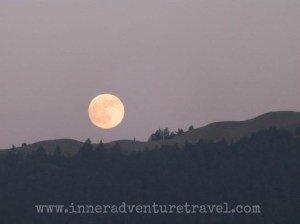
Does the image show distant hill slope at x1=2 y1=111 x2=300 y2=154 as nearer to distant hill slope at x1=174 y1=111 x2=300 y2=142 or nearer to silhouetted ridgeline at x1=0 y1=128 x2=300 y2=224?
distant hill slope at x1=174 y1=111 x2=300 y2=142

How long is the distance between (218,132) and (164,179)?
23.0 m

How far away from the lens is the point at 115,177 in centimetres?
8950

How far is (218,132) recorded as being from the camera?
358 ft

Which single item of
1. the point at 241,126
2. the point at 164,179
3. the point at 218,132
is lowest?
the point at 164,179

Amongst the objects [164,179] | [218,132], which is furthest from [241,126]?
[164,179]

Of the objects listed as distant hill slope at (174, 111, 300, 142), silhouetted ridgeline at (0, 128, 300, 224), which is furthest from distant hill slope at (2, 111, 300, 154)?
silhouetted ridgeline at (0, 128, 300, 224)

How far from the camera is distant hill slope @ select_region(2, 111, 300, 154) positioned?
104m

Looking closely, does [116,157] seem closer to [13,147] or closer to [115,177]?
[115,177]

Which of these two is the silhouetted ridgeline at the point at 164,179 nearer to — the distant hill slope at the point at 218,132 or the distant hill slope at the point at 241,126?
the distant hill slope at the point at 218,132

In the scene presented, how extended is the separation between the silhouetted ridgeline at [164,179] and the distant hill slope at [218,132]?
8.26 meters

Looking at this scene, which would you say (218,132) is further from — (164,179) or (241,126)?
(164,179)

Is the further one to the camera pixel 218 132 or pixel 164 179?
pixel 218 132

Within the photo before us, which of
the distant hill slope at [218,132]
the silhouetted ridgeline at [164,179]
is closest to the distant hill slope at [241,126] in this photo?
the distant hill slope at [218,132]

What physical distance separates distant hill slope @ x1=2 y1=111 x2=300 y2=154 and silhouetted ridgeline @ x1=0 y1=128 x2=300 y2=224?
826cm
